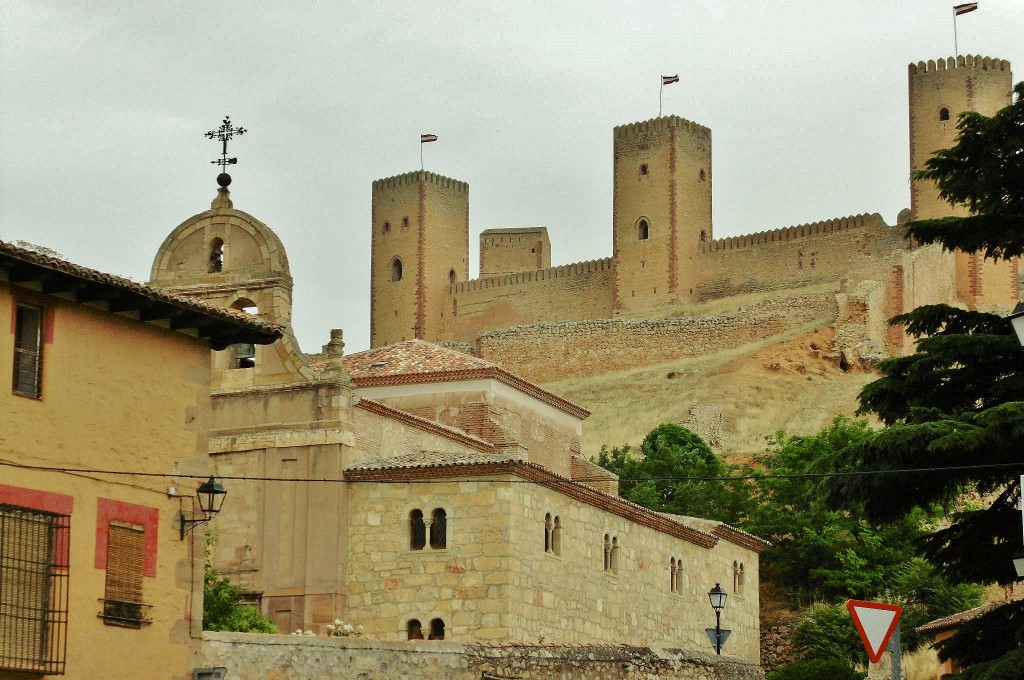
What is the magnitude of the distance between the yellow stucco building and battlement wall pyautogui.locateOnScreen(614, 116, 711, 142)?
69442mm

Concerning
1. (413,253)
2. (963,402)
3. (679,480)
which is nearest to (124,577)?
(963,402)

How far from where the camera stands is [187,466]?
21.1m

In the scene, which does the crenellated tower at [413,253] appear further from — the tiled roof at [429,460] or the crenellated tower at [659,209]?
the tiled roof at [429,460]

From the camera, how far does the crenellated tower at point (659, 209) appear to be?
8919 centimetres

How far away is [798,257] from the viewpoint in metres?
86.6

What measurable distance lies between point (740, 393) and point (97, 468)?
55.5 metres

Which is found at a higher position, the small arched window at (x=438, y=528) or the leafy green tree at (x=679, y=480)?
the leafy green tree at (x=679, y=480)

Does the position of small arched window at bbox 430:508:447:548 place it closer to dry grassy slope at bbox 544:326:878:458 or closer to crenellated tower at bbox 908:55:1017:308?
dry grassy slope at bbox 544:326:878:458

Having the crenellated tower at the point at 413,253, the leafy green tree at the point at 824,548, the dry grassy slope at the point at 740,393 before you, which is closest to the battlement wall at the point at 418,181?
the crenellated tower at the point at 413,253

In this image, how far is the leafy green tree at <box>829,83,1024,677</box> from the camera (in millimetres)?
18906

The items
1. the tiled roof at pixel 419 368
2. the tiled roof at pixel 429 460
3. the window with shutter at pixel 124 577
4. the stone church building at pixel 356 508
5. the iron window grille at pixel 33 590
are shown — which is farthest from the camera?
the tiled roof at pixel 419 368

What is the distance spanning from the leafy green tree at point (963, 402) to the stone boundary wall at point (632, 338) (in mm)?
60626

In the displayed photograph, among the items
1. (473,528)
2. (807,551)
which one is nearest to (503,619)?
(473,528)

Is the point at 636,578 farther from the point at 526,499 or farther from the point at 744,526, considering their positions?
the point at 744,526
